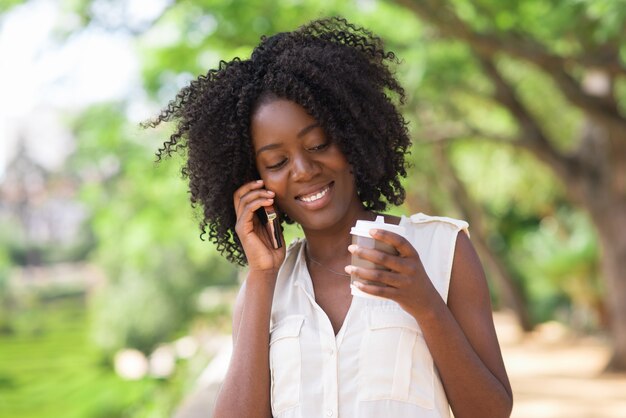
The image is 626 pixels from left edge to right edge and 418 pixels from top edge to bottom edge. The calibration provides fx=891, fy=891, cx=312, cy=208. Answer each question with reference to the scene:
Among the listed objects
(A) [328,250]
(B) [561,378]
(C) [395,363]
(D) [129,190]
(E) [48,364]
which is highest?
(E) [48,364]

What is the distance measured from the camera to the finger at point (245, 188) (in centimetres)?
229

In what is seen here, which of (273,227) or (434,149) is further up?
(434,149)

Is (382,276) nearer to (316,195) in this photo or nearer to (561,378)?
(316,195)

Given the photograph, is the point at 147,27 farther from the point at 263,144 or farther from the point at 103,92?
the point at 263,144

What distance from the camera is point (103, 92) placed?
11.9 meters

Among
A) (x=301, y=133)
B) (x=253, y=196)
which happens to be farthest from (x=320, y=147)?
(x=253, y=196)

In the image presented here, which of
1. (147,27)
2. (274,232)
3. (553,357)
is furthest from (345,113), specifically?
(553,357)

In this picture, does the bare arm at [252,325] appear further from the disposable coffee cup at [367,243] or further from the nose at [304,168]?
the disposable coffee cup at [367,243]

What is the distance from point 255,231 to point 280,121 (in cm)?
30

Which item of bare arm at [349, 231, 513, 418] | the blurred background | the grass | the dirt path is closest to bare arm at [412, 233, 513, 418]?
bare arm at [349, 231, 513, 418]

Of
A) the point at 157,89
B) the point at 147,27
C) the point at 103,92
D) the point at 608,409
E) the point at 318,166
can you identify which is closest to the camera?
the point at 318,166

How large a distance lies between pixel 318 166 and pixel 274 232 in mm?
218

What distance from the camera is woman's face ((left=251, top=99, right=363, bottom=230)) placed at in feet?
7.22

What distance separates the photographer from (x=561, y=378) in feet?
38.9
